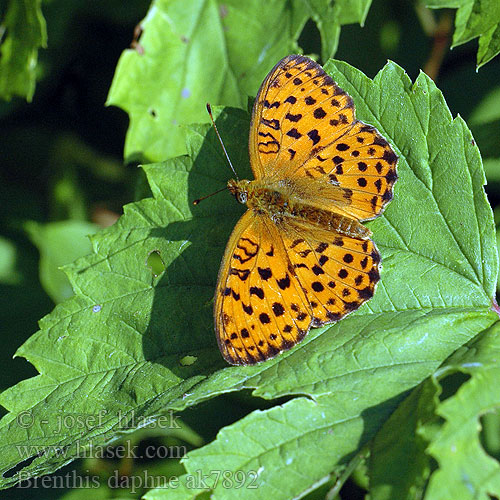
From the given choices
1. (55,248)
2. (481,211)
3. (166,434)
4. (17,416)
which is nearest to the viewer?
(481,211)

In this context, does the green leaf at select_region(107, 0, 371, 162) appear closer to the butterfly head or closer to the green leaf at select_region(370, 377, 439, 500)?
the butterfly head

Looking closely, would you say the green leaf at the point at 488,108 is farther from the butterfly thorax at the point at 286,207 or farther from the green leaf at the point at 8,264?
the green leaf at the point at 8,264

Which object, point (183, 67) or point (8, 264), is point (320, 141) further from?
point (8, 264)

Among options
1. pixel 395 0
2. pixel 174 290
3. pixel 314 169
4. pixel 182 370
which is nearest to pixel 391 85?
pixel 314 169

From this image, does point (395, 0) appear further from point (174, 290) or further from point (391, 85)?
point (174, 290)

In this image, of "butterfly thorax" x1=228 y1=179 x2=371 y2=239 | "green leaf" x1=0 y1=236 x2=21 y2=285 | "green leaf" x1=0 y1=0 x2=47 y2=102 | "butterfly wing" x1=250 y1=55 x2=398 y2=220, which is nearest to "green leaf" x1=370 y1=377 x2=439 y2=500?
"butterfly thorax" x1=228 y1=179 x2=371 y2=239

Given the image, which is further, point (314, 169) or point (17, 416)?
point (314, 169)
